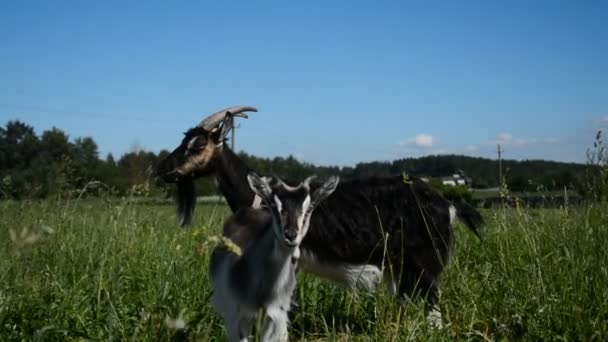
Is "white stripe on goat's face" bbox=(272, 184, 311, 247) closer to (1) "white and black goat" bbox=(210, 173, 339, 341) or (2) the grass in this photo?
(1) "white and black goat" bbox=(210, 173, 339, 341)

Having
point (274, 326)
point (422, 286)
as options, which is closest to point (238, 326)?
point (274, 326)

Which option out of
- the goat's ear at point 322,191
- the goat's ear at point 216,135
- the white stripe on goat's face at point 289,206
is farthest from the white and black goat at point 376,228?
the white stripe on goat's face at point 289,206

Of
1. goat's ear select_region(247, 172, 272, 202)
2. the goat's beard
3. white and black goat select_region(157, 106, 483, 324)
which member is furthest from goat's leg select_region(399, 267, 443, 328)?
the goat's beard

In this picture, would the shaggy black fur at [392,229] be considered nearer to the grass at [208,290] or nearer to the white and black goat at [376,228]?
the white and black goat at [376,228]

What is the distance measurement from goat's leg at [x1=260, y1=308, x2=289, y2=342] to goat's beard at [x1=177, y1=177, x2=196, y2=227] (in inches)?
98.2

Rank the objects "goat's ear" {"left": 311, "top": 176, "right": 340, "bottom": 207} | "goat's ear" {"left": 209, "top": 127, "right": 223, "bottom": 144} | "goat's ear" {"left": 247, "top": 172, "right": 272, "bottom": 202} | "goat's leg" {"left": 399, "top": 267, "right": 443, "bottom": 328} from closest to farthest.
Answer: "goat's ear" {"left": 247, "top": 172, "right": 272, "bottom": 202} < "goat's ear" {"left": 311, "top": 176, "right": 340, "bottom": 207} < "goat's leg" {"left": 399, "top": 267, "right": 443, "bottom": 328} < "goat's ear" {"left": 209, "top": 127, "right": 223, "bottom": 144}

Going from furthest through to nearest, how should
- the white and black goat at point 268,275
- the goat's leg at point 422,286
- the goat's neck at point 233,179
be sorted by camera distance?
the goat's neck at point 233,179 < the goat's leg at point 422,286 < the white and black goat at point 268,275

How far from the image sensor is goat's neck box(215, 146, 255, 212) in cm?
574

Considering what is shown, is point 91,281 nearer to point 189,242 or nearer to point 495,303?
point 189,242

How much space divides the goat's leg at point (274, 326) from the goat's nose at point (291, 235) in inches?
22.6

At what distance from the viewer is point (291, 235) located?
11.6 feet

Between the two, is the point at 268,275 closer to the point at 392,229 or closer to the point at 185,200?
the point at 392,229

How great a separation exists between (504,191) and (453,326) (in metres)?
1.70

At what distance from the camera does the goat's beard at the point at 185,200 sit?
6164 millimetres
